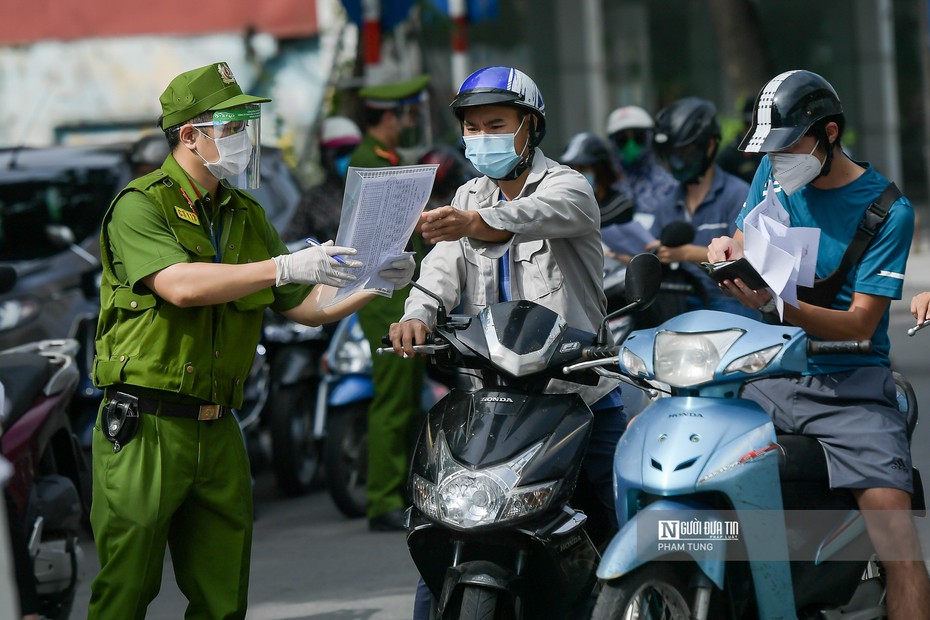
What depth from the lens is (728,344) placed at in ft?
12.8

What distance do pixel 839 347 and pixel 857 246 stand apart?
0.45m

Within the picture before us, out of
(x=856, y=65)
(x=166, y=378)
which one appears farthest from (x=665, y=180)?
(x=856, y=65)

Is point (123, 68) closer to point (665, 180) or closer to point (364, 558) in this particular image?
point (665, 180)

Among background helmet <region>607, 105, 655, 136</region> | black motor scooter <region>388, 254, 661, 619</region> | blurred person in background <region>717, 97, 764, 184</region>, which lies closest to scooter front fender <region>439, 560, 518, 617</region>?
black motor scooter <region>388, 254, 661, 619</region>

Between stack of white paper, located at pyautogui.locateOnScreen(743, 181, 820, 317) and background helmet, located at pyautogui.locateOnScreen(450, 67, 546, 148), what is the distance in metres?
0.75

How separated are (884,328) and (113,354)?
7.55 ft

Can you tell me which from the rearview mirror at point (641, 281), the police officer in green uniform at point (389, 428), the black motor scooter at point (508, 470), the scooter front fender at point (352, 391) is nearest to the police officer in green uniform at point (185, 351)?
the black motor scooter at point (508, 470)

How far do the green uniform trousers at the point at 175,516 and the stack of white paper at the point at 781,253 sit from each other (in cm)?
164

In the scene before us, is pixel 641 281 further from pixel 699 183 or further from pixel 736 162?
pixel 736 162

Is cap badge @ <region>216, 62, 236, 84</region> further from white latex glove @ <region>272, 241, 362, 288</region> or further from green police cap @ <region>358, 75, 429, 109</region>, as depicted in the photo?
green police cap @ <region>358, 75, 429, 109</region>

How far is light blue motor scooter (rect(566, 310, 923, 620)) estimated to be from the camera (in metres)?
3.73

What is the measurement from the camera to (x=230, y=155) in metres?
4.25

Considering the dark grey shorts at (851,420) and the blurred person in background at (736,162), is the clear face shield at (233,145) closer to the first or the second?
the dark grey shorts at (851,420)

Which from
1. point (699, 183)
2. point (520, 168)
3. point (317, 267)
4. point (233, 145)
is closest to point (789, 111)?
point (520, 168)
